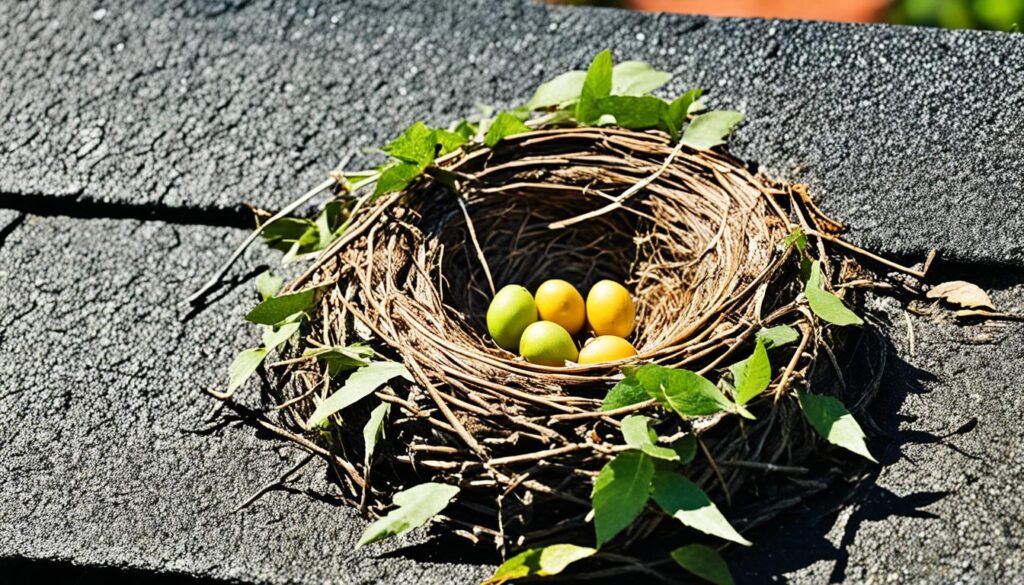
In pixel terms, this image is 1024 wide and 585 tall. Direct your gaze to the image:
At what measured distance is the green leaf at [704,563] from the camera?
1.81 meters

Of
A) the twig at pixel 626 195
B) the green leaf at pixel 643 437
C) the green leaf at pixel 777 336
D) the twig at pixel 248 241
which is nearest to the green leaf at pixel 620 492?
the green leaf at pixel 643 437

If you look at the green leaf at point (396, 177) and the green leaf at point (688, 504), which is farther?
the green leaf at point (396, 177)

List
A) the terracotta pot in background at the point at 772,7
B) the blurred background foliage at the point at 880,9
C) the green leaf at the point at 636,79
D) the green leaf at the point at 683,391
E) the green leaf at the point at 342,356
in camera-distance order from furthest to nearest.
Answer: the terracotta pot in background at the point at 772,7
the blurred background foliage at the point at 880,9
the green leaf at the point at 636,79
the green leaf at the point at 342,356
the green leaf at the point at 683,391

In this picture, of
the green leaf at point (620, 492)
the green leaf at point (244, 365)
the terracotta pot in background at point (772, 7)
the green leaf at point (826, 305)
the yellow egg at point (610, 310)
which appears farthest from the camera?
the terracotta pot in background at point (772, 7)

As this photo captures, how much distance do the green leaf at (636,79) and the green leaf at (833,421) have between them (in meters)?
0.86

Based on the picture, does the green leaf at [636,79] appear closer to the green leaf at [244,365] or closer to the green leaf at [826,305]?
the green leaf at [826,305]

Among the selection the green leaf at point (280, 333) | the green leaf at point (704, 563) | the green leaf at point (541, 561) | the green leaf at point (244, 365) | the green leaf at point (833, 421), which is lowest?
the green leaf at point (541, 561)

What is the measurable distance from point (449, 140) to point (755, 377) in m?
0.89

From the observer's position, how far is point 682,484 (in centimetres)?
183

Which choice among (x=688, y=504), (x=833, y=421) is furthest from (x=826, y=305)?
(x=688, y=504)

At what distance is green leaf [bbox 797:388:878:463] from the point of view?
73.9 inches

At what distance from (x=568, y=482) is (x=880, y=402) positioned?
58 centimetres

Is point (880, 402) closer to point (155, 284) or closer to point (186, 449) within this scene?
point (186, 449)

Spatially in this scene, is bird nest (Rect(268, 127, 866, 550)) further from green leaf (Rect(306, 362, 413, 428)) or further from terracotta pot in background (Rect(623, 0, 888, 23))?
terracotta pot in background (Rect(623, 0, 888, 23))
